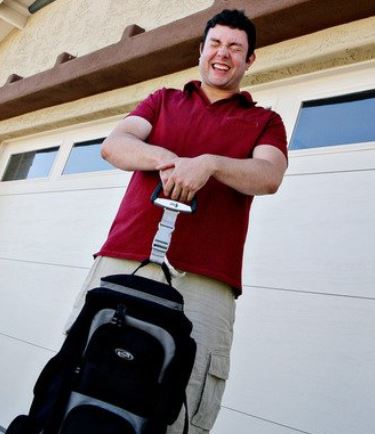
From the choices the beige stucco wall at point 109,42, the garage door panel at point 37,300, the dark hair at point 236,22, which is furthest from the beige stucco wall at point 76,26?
the dark hair at point 236,22

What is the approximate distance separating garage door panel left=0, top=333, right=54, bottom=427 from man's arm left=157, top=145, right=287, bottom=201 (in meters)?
2.78

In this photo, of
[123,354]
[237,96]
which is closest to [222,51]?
[237,96]

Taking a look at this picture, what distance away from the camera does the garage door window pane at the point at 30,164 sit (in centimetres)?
516

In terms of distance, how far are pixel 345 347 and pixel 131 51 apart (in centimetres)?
256

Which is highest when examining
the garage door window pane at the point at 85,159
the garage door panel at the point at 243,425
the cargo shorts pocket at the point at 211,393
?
the garage door window pane at the point at 85,159

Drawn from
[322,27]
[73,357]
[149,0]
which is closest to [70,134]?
[149,0]

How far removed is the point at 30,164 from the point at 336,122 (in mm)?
3368

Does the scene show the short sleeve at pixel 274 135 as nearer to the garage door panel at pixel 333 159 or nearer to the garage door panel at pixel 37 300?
the garage door panel at pixel 333 159

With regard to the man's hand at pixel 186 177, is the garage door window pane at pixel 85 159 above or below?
above

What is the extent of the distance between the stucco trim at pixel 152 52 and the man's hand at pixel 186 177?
1760 mm

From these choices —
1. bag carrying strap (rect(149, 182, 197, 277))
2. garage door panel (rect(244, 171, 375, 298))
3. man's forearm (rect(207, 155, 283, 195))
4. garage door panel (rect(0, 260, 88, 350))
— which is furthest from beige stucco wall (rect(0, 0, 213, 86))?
bag carrying strap (rect(149, 182, 197, 277))

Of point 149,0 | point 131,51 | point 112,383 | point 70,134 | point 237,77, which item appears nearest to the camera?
point 112,383

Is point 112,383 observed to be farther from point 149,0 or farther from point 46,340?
point 149,0

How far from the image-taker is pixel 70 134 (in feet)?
16.5
